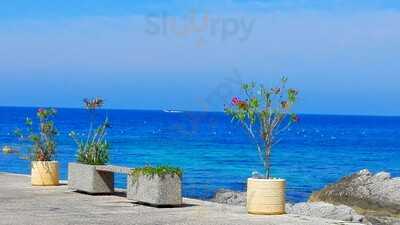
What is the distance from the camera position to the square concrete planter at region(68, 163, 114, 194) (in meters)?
20.2

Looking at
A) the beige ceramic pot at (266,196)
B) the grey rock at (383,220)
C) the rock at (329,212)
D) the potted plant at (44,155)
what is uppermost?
the potted plant at (44,155)

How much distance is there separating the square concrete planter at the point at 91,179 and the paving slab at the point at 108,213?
21 centimetres

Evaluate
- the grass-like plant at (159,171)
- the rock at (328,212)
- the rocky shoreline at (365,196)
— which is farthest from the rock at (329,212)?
the rocky shoreline at (365,196)

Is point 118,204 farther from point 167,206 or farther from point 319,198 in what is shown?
point 319,198

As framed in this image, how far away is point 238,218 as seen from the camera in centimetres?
1611

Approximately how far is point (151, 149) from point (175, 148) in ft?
19.7

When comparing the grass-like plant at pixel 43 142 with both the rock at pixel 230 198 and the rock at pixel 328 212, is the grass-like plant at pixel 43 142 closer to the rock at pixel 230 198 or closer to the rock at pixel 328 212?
the rock at pixel 328 212

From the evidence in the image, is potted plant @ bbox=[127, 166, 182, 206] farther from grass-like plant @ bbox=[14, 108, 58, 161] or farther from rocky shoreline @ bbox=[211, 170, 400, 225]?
rocky shoreline @ bbox=[211, 170, 400, 225]

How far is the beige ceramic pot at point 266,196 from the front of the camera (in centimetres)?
1623

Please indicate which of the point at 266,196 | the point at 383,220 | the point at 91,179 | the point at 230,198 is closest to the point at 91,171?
the point at 91,179

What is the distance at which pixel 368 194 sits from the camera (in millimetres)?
29844

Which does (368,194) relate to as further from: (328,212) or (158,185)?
(158,185)

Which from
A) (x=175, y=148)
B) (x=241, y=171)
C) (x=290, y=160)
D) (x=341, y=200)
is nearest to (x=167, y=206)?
(x=341, y=200)

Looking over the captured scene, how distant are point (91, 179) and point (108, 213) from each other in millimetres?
3503
